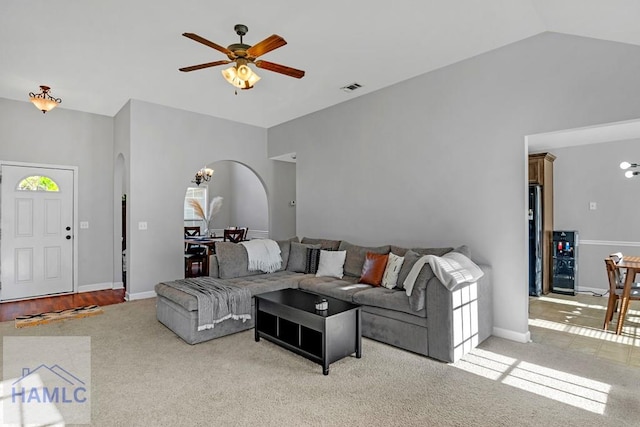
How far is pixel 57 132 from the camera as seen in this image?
5719mm

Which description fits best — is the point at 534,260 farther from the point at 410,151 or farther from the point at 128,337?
the point at 128,337

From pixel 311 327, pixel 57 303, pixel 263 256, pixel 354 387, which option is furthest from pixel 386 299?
pixel 57 303

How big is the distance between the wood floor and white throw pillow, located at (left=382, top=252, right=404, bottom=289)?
4041 millimetres

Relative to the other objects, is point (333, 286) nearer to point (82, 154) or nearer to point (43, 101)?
point (43, 101)

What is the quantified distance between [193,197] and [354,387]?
817cm

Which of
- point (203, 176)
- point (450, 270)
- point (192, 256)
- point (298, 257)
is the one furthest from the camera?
point (203, 176)

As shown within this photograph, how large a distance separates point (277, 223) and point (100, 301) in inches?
132

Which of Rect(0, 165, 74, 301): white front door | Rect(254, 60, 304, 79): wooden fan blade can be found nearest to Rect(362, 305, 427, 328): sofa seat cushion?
Rect(254, 60, 304, 79): wooden fan blade

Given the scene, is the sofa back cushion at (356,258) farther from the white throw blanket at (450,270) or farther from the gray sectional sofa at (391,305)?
the white throw blanket at (450,270)

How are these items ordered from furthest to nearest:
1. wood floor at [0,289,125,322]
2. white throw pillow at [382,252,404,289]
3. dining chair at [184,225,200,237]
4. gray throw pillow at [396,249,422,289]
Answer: dining chair at [184,225,200,237] → wood floor at [0,289,125,322] → white throw pillow at [382,252,404,289] → gray throw pillow at [396,249,422,289]

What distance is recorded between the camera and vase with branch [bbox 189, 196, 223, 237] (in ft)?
31.0

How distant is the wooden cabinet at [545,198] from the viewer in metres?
5.66

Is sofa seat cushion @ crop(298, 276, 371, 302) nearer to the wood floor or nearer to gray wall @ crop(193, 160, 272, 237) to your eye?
the wood floor

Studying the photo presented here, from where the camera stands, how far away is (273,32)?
11.2 feet
